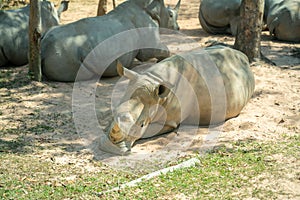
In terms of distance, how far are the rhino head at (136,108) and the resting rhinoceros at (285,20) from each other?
17.8 feet

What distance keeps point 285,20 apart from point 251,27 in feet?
6.56

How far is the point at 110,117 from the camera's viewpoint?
798 cm

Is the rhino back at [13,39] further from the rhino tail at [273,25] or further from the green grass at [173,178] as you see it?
the rhino tail at [273,25]

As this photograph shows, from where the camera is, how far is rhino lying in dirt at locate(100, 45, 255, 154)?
22.8ft

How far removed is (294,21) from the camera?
1180 centimetres

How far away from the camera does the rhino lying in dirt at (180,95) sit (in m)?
6.95

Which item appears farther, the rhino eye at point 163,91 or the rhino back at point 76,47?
the rhino back at point 76,47

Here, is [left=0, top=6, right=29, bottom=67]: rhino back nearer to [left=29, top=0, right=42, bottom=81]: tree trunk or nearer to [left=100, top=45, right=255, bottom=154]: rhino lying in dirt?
[left=29, top=0, right=42, bottom=81]: tree trunk

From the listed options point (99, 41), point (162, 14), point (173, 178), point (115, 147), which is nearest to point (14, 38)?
point (99, 41)

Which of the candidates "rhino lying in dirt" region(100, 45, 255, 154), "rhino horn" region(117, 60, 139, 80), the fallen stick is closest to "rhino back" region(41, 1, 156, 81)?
"rhino lying in dirt" region(100, 45, 255, 154)

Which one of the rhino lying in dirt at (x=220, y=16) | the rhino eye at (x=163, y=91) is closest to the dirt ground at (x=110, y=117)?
the rhino eye at (x=163, y=91)

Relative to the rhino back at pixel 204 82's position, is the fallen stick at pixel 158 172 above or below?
below

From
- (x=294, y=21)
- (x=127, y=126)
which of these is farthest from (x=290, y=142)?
(x=294, y=21)

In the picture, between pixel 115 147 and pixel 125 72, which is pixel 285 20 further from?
pixel 115 147
